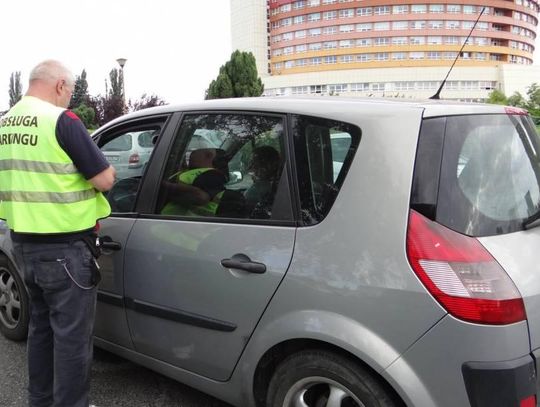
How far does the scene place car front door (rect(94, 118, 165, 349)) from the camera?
2.65 meters

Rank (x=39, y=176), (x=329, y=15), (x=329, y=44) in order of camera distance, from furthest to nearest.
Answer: (x=329, y=44)
(x=329, y=15)
(x=39, y=176)

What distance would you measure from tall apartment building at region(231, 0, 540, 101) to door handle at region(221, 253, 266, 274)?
308 ft

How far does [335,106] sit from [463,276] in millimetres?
852

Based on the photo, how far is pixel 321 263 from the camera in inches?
74.9

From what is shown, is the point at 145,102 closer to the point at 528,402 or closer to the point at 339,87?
the point at 528,402

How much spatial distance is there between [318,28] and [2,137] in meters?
107

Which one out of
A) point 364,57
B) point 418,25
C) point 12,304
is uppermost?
point 418,25

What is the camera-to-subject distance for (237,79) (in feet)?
180

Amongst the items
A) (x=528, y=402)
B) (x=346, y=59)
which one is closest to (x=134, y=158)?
(x=528, y=402)

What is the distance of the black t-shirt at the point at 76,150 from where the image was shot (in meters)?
2.18

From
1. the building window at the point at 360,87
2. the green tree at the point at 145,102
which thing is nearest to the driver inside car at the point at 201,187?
the green tree at the point at 145,102

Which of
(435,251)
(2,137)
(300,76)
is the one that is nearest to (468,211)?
(435,251)

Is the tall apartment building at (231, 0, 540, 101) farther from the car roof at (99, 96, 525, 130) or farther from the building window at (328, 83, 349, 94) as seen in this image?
the car roof at (99, 96, 525, 130)

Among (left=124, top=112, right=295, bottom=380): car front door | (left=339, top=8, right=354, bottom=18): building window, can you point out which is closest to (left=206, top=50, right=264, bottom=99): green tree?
(left=124, top=112, right=295, bottom=380): car front door
